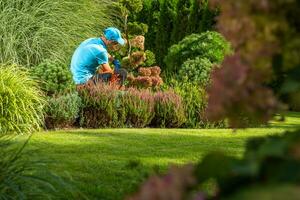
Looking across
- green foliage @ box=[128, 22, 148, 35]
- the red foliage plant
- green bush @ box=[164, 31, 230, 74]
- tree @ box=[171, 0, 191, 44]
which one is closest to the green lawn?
green bush @ box=[164, 31, 230, 74]

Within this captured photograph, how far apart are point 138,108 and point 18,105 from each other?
5.88 ft

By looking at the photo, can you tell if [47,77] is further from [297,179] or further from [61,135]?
[297,179]

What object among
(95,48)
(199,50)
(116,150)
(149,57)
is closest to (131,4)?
(149,57)

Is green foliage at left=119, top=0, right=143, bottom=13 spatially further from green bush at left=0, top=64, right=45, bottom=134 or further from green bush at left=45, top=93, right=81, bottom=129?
green bush at left=0, top=64, right=45, bottom=134

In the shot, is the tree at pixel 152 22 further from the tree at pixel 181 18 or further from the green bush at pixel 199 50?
the green bush at pixel 199 50

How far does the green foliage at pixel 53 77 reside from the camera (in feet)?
32.4

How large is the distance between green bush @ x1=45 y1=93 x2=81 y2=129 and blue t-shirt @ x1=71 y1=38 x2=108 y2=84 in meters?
1.45

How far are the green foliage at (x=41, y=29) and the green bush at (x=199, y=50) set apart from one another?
1.48m

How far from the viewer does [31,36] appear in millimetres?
11797

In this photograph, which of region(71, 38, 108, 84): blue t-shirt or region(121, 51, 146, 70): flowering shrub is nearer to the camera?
region(71, 38, 108, 84): blue t-shirt

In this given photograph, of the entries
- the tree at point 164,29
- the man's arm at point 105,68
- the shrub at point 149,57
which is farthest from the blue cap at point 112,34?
the tree at point 164,29

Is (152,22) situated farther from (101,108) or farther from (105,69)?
(101,108)

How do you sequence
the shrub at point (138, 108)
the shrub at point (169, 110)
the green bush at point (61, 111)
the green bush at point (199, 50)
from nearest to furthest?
the green bush at point (61, 111)
the shrub at point (138, 108)
the shrub at point (169, 110)
the green bush at point (199, 50)

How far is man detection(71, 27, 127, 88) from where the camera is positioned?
10859 millimetres
